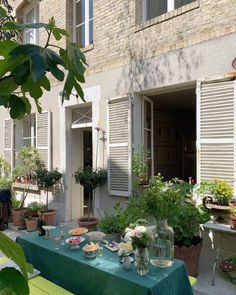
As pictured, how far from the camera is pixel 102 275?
226 centimetres

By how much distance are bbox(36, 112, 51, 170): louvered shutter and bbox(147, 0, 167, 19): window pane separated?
3155 millimetres

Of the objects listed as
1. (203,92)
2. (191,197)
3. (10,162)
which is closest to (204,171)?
(191,197)

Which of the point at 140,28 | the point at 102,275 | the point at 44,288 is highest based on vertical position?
the point at 140,28

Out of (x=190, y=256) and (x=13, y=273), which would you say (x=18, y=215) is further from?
(x=13, y=273)

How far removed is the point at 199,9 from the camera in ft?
14.1

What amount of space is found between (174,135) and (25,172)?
161 inches

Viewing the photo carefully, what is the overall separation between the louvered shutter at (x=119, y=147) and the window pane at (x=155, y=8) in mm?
Answer: 1602

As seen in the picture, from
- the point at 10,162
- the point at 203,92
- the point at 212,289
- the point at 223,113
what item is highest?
the point at 203,92

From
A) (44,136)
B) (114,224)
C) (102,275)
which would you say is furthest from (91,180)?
(102,275)

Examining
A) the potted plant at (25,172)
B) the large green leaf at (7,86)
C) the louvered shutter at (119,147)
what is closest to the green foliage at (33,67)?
the large green leaf at (7,86)

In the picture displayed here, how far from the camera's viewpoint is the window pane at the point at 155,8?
4996mm

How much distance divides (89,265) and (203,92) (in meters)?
2.96

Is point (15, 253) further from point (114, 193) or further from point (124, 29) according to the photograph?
point (124, 29)

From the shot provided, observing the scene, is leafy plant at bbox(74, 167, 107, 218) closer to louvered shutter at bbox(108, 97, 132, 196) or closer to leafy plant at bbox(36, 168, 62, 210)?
louvered shutter at bbox(108, 97, 132, 196)
